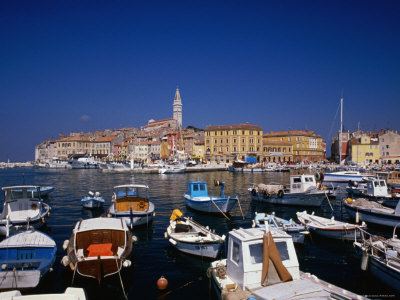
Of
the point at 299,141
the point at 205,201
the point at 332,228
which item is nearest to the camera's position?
the point at 332,228

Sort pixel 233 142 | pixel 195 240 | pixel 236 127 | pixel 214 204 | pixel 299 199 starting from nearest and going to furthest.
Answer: pixel 195 240 < pixel 214 204 < pixel 299 199 < pixel 236 127 < pixel 233 142

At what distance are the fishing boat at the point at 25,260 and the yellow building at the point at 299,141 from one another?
106537 millimetres

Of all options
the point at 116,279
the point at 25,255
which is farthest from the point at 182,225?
the point at 25,255

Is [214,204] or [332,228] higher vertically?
[214,204]

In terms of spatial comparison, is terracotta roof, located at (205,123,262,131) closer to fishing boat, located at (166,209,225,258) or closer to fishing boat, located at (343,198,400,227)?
fishing boat, located at (343,198,400,227)

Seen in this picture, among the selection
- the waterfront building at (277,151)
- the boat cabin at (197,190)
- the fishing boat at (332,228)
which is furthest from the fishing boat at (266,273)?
the waterfront building at (277,151)

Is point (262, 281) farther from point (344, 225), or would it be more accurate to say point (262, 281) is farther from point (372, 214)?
point (372, 214)

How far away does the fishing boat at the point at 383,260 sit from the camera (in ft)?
37.7

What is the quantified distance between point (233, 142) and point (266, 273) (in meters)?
99.3

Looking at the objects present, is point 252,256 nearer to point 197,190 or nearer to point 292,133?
point 197,190

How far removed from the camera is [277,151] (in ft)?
382

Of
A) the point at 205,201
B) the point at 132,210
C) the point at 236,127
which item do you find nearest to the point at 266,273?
the point at 132,210

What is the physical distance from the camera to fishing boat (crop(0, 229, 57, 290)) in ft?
36.2

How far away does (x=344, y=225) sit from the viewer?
18.2 metres
